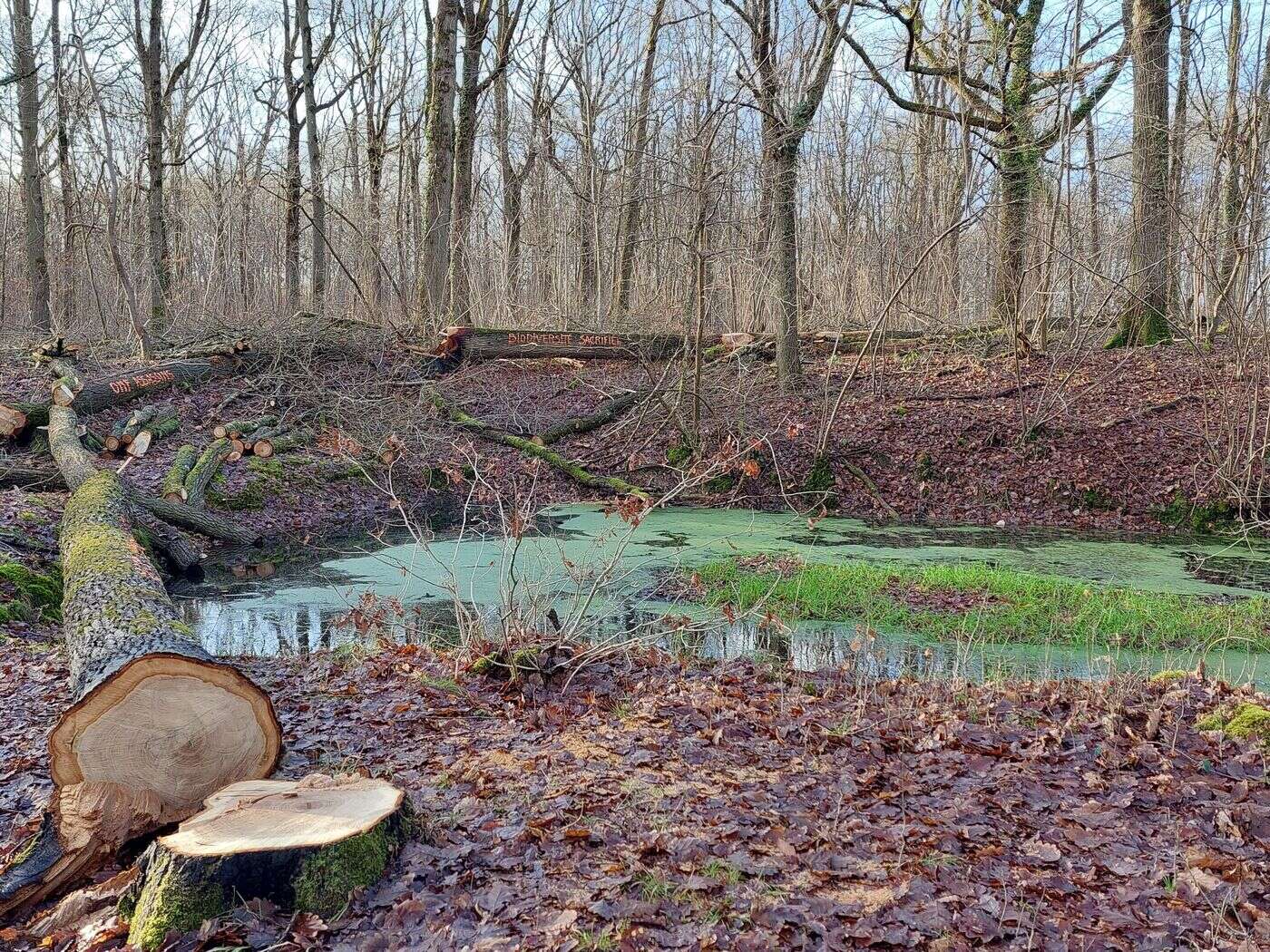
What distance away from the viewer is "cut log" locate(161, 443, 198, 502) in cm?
1146

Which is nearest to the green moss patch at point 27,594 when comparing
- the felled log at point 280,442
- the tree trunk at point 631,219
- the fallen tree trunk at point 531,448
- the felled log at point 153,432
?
the felled log at point 153,432

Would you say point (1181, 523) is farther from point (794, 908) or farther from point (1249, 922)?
point (794, 908)

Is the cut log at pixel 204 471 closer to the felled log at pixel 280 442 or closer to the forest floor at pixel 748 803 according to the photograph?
the felled log at pixel 280 442

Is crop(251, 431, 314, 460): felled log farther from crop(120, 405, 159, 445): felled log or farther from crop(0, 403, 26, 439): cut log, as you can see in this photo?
crop(0, 403, 26, 439): cut log

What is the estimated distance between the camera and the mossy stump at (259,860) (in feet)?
9.93

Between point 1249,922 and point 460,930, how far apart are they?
272 cm

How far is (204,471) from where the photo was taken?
12336 mm

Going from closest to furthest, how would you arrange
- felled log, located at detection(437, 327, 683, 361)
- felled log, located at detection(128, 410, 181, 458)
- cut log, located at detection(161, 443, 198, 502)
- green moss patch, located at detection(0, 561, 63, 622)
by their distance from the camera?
green moss patch, located at detection(0, 561, 63, 622) → cut log, located at detection(161, 443, 198, 502) → felled log, located at detection(128, 410, 181, 458) → felled log, located at detection(437, 327, 683, 361)

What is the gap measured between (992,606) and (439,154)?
1443cm

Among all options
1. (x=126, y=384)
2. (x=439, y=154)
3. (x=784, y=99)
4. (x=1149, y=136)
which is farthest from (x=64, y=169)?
(x=1149, y=136)

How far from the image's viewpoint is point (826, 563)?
396 inches

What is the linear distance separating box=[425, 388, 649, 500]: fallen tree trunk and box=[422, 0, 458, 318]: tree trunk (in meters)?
3.12

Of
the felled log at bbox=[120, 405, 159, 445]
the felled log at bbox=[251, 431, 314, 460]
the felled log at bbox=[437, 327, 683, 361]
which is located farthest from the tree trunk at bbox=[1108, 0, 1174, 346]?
the felled log at bbox=[120, 405, 159, 445]

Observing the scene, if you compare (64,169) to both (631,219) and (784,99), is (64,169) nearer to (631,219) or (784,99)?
(631,219)
